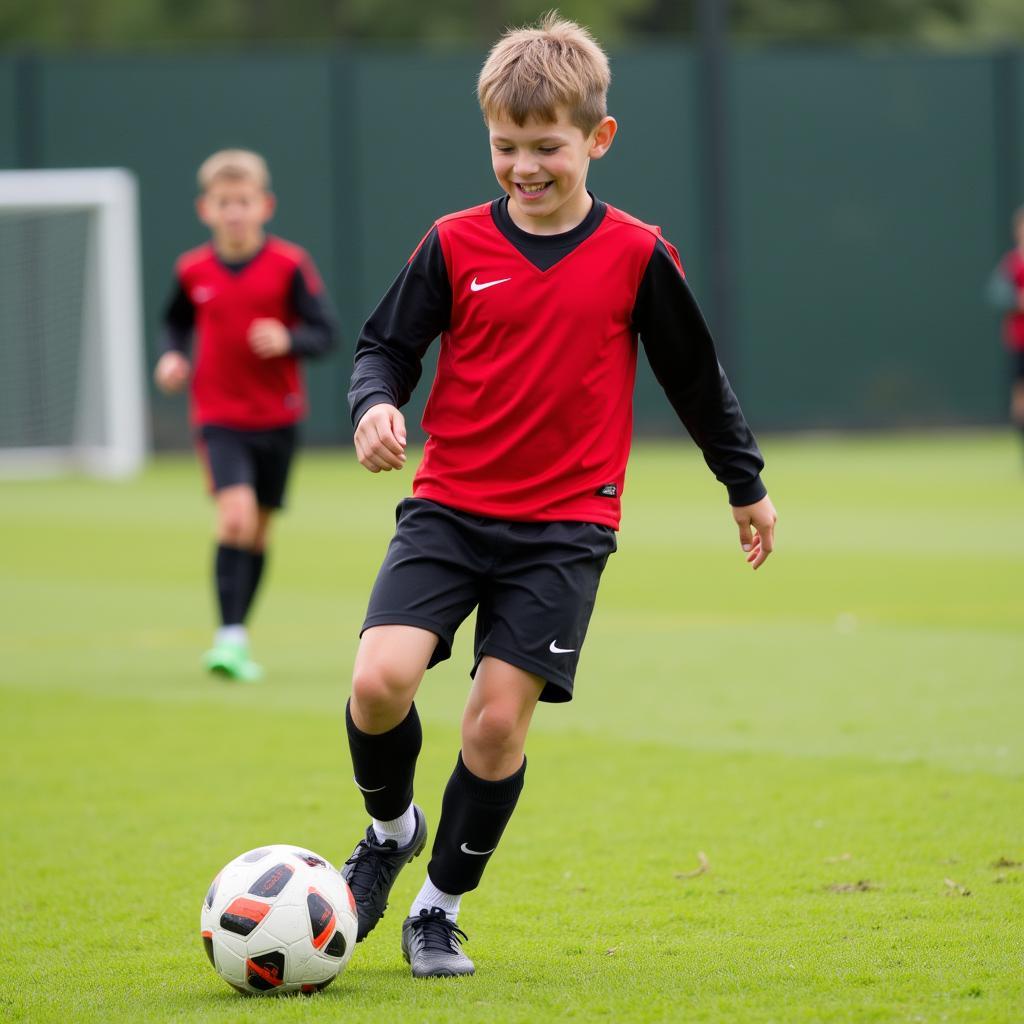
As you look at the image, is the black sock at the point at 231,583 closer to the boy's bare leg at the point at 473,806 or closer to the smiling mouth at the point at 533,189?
the boy's bare leg at the point at 473,806

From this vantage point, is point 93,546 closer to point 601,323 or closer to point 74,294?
point 74,294

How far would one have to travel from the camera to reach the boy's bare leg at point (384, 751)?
3.88 metres

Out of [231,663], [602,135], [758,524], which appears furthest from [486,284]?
[231,663]

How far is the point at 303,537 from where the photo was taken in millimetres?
Answer: 14344

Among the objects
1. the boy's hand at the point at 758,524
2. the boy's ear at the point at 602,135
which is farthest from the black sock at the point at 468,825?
Answer: the boy's ear at the point at 602,135

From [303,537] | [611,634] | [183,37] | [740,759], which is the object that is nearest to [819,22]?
[183,37]

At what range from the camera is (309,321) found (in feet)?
28.6

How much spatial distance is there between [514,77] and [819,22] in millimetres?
34751

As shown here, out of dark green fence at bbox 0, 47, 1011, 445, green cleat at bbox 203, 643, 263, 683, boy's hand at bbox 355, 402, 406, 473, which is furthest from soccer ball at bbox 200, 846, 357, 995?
dark green fence at bbox 0, 47, 1011, 445

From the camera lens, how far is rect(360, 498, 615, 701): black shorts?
392 centimetres

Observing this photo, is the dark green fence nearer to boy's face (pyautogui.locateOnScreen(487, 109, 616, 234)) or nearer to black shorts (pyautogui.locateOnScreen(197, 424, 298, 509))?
black shorts (pyautogui.locateOnScreen(197, 424, 298, 509))

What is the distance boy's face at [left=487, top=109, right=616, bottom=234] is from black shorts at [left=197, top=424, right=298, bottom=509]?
457cm

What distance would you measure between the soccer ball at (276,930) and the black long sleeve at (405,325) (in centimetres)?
103

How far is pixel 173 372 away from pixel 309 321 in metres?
0.73
